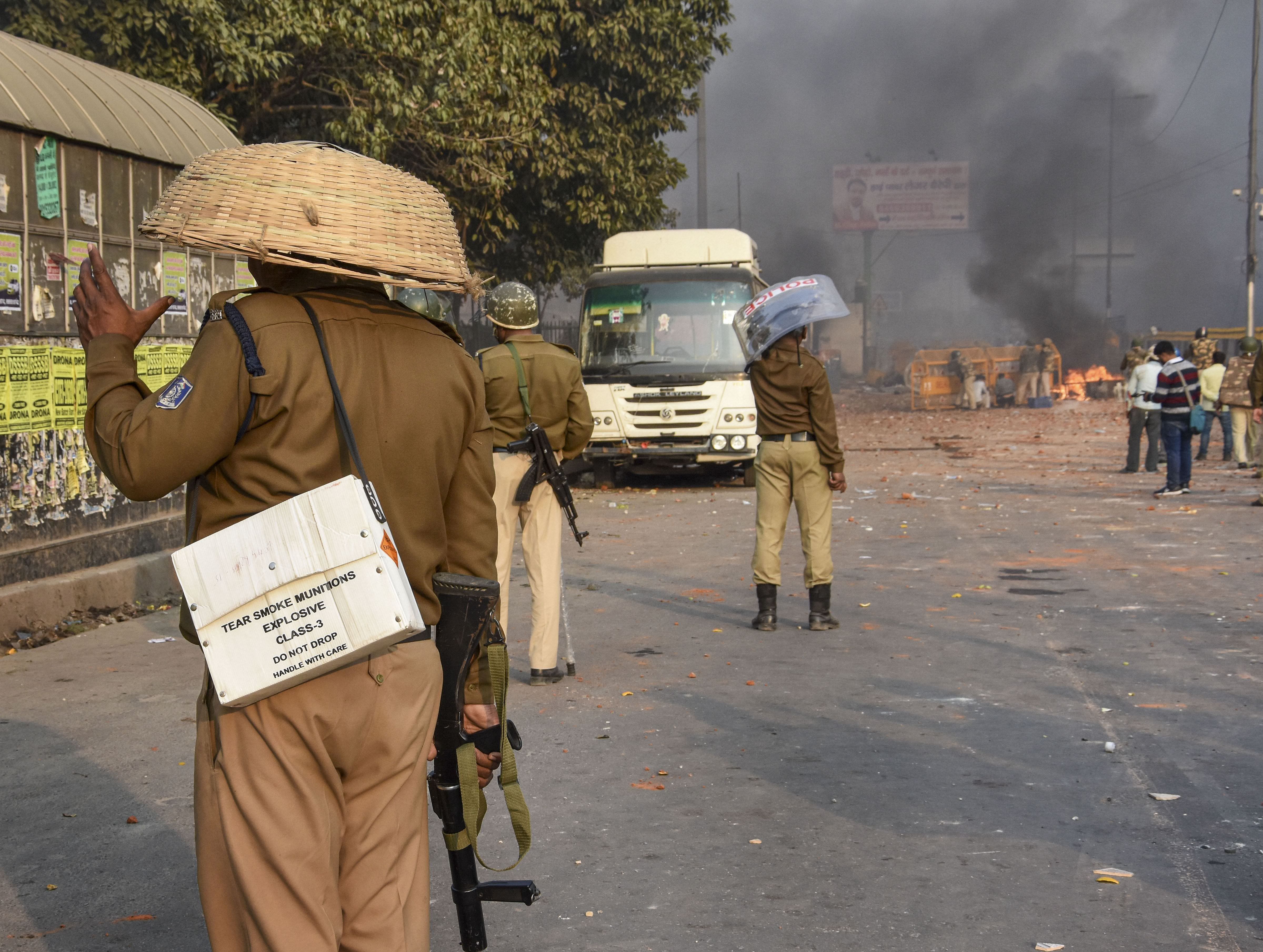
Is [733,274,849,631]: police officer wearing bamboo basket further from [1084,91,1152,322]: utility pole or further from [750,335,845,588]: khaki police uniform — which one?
[1084,91,1152,322]: utility pole

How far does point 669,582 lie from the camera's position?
980 centimetres

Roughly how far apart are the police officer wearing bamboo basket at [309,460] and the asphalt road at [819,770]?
1.41 m

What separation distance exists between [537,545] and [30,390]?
3.23m

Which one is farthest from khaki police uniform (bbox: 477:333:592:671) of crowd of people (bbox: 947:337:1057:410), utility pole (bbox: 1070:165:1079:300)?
utility pole (bbox: 1070:165:1079:300)

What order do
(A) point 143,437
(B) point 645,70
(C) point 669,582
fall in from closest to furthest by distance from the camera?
(A) point 143,437 → (C) point 669,582 → (B) point 645,70

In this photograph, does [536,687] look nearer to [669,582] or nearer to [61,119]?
[669,582]

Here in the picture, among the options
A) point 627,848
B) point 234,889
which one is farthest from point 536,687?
point 234,889

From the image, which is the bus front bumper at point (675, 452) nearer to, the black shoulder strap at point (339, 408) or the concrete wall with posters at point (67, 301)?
the concrete wall with posters at point (67, 301)

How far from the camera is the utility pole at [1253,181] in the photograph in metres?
38.3

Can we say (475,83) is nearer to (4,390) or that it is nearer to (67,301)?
(67,301)

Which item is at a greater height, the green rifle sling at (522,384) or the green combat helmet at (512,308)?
the green combat helmet at (512,308)

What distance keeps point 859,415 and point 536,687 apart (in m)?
31.2

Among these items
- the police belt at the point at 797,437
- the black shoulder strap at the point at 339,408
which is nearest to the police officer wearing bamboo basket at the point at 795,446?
the police belt at the point at 797,437

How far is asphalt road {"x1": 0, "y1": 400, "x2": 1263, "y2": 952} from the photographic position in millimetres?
3820
